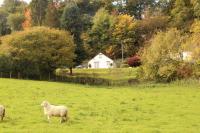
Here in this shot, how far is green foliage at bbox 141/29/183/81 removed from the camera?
232 ft

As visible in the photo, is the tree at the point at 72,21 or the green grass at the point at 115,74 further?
the tree at the point at 72,21

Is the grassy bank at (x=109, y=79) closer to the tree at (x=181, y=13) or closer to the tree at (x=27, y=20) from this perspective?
the tree at (x=181, y=13)

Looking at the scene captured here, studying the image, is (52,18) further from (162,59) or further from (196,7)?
(162,59)

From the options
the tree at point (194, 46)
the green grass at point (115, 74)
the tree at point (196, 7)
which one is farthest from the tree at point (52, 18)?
the tree at point (194, 46)

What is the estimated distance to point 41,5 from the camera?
120062 millimetres

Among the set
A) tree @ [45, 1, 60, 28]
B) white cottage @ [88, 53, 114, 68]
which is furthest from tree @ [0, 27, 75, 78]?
tree @ [45, 1, 60, 28]

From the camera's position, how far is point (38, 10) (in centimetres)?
11888

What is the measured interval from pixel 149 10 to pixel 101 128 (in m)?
104

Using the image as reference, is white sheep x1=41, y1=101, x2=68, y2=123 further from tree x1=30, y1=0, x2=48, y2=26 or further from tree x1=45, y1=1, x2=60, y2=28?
tree x1=30, y1=0, x2=48, y2=26

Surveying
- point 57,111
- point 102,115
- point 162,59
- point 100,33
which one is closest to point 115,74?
point 162,59

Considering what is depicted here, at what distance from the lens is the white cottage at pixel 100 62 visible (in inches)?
4203

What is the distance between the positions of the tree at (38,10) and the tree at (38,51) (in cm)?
3493

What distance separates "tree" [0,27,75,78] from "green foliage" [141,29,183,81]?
14694mm

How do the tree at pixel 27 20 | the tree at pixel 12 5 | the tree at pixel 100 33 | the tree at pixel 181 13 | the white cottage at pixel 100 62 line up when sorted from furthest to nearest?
the tree at pixel 12 5 → the tree at pixel 27 20 → the tree at pixel 100 33 → the tree at pixel 181 13 → the white cottage at pixel 100 62
